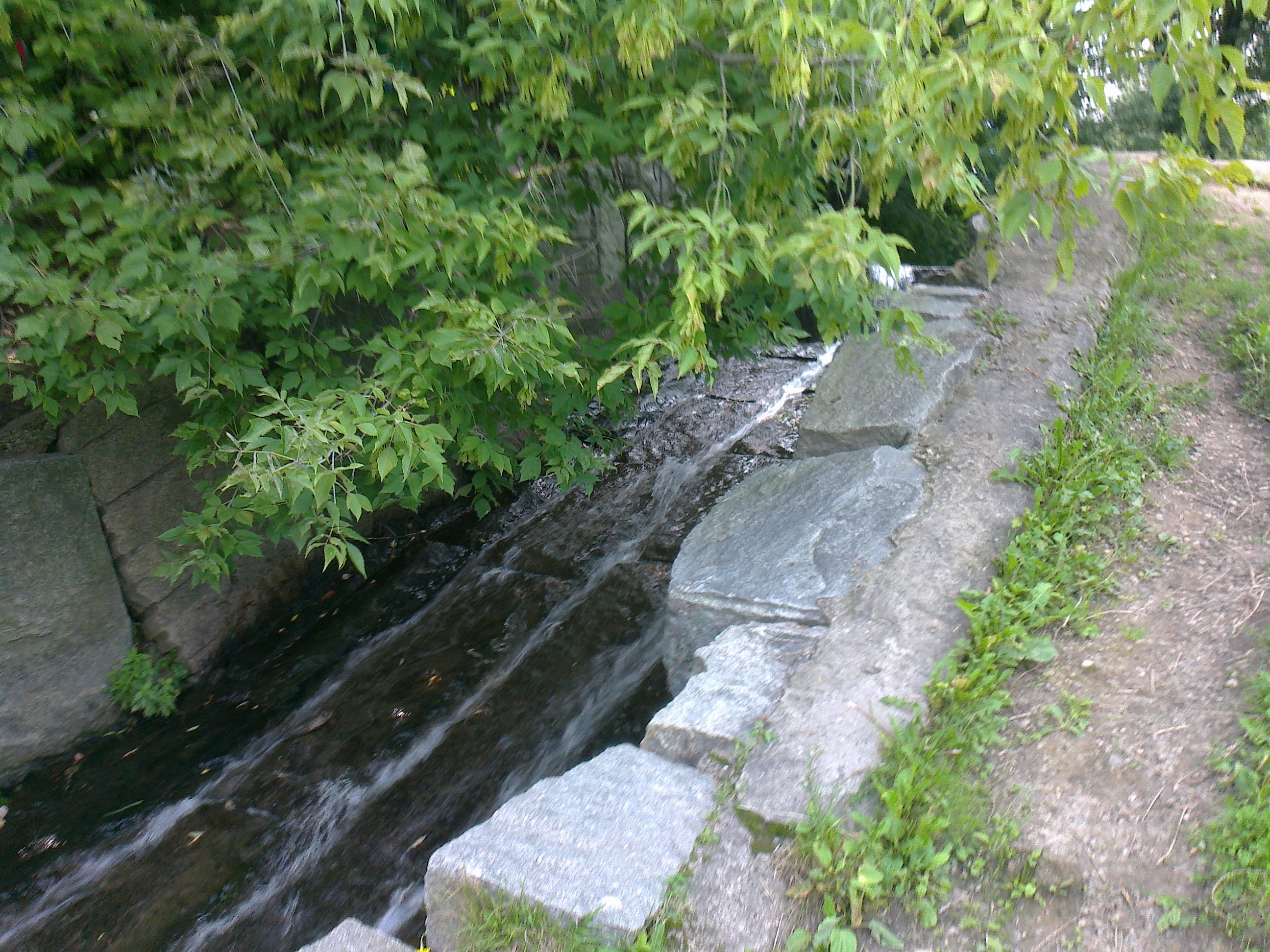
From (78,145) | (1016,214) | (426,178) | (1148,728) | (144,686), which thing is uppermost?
(78,145)

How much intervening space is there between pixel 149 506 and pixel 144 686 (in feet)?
2.95

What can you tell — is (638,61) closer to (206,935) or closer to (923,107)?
(923,107)

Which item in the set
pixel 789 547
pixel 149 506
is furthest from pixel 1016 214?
pixel 149 506

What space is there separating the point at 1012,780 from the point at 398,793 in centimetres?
250

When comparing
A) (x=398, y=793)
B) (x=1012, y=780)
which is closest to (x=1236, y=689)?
(x=1012, y=780)

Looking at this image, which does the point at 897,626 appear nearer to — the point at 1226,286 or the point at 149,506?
the point at 1226,286

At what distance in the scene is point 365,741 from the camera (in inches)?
152

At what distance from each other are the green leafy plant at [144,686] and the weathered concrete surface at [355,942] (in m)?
2.61

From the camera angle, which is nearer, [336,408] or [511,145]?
[336,408]

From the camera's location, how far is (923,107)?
212 cm

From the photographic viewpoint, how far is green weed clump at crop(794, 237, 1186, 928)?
198cm

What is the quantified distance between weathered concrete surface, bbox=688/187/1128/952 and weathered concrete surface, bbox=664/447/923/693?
10 centimetres

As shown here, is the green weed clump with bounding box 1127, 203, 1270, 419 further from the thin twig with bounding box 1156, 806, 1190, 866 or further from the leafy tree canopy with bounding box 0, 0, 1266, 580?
the thin twig with bounding box 1156, 806, 1190, 866

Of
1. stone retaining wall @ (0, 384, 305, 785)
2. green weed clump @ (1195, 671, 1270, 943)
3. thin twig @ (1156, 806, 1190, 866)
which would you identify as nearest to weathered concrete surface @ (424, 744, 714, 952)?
thin twig @ (1156, 806, 1190, 866)
